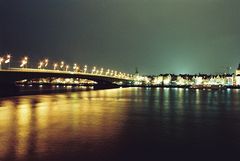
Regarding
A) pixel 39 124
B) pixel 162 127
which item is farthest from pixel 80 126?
pixel 162 127

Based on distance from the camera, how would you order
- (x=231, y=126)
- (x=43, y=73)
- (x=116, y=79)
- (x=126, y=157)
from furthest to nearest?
(x=116, y=79), (x=43, y=73), (x=231, y=126), (x=126, y=157)

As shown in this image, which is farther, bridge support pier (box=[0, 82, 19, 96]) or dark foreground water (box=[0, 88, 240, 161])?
bridge support pier (box=[0, 82, 19, 96])

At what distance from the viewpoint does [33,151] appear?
16078 mm

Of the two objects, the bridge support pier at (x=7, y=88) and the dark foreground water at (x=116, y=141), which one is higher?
the bridge support pier at (x=7, y=88)

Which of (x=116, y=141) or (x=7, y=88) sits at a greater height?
(x=7, y=88)

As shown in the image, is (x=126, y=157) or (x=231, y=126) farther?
(x=231, y=126)

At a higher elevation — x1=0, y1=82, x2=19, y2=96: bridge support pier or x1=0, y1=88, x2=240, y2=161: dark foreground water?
x1=0, y1=82, x2=19, y2=96: bridge support pier

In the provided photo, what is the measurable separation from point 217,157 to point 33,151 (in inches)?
291

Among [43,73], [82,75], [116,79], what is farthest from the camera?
[116,79]

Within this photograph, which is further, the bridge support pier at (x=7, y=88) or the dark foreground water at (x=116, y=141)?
the bridge support pier at (x=7, y=88)

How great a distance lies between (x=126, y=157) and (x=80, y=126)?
380 inches

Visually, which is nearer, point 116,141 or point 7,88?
point 116,141

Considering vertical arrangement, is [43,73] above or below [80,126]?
above

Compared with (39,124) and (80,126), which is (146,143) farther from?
(39,124)
